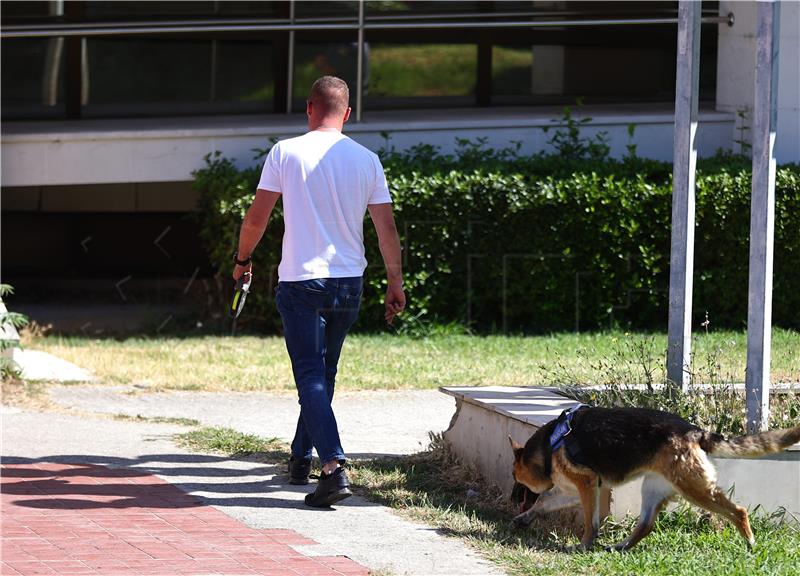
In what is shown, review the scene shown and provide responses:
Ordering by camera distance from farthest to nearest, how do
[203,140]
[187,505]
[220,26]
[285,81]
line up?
[285,81] → [220,26] → [203,140] → [187,505]

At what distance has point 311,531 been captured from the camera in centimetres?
528

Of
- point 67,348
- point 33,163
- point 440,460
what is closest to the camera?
point 440,460

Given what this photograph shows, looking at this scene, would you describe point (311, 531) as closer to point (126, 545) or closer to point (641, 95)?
point (126, 545)

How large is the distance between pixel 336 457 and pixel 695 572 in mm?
1724

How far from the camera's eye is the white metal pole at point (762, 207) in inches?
220

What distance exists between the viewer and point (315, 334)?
18.6 ft

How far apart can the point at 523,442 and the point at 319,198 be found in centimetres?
148

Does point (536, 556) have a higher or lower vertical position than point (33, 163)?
lower

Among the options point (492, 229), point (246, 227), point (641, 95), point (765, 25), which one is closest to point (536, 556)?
point (246, 227)

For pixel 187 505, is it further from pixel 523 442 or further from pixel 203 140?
pixel 203 140

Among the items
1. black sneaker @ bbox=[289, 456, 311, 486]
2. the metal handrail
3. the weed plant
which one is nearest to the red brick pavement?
black sneaker @ bbox=[289, 456, 311, 486]

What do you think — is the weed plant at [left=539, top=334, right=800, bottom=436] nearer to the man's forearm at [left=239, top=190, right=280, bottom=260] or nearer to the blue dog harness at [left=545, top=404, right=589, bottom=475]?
the blue dog harness at [left=545, top=404, right=589, bottom=475]

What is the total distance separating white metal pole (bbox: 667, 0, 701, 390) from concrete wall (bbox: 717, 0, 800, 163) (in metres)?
5.30

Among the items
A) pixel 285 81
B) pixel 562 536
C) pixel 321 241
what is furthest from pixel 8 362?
pixel 285 81
